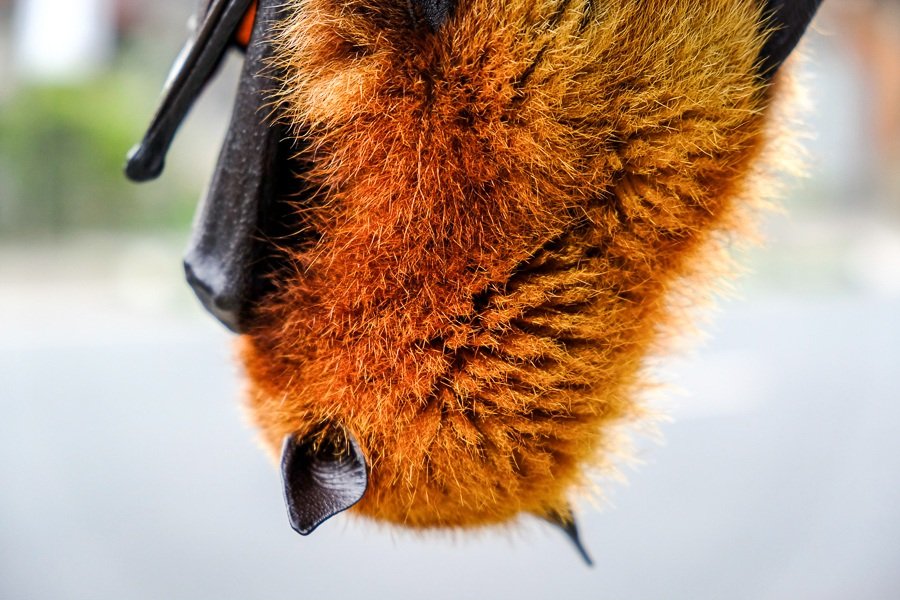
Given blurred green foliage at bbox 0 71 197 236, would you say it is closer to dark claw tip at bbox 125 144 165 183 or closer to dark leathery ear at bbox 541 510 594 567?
dark claw tip at bbox 125 144 165 183

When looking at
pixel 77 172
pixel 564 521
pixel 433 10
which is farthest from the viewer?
pixel 77 172

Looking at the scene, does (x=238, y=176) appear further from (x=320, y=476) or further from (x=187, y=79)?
(x=320, y=476)

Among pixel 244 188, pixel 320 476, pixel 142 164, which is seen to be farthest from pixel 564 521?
pixel 142 164

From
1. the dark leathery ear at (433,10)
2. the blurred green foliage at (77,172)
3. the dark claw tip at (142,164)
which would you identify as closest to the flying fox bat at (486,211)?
the dark leathery ear at (433,10)

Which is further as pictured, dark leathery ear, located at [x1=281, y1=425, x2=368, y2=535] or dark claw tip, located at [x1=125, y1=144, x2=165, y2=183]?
dark claw tip, located at [x1=125, y1=144, x2=165, y2=183]

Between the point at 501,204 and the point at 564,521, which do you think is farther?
the point at 564,521

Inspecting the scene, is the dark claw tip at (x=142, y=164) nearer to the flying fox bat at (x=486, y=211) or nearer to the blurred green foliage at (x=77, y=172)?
the flying fox bat at (x=486, y=211)

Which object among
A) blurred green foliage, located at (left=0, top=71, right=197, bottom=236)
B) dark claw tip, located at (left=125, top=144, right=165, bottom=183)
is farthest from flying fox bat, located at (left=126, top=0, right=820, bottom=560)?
blurred green foliage, located at (left=0, top=71, right=197, bottom=236)

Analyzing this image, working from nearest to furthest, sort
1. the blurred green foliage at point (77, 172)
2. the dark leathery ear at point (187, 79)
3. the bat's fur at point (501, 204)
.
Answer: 1. the bat's fur at point (501, 204)
2. the dark leathery ear at point (187, 79)
3. the blurred green foliage at point (77, 172)
